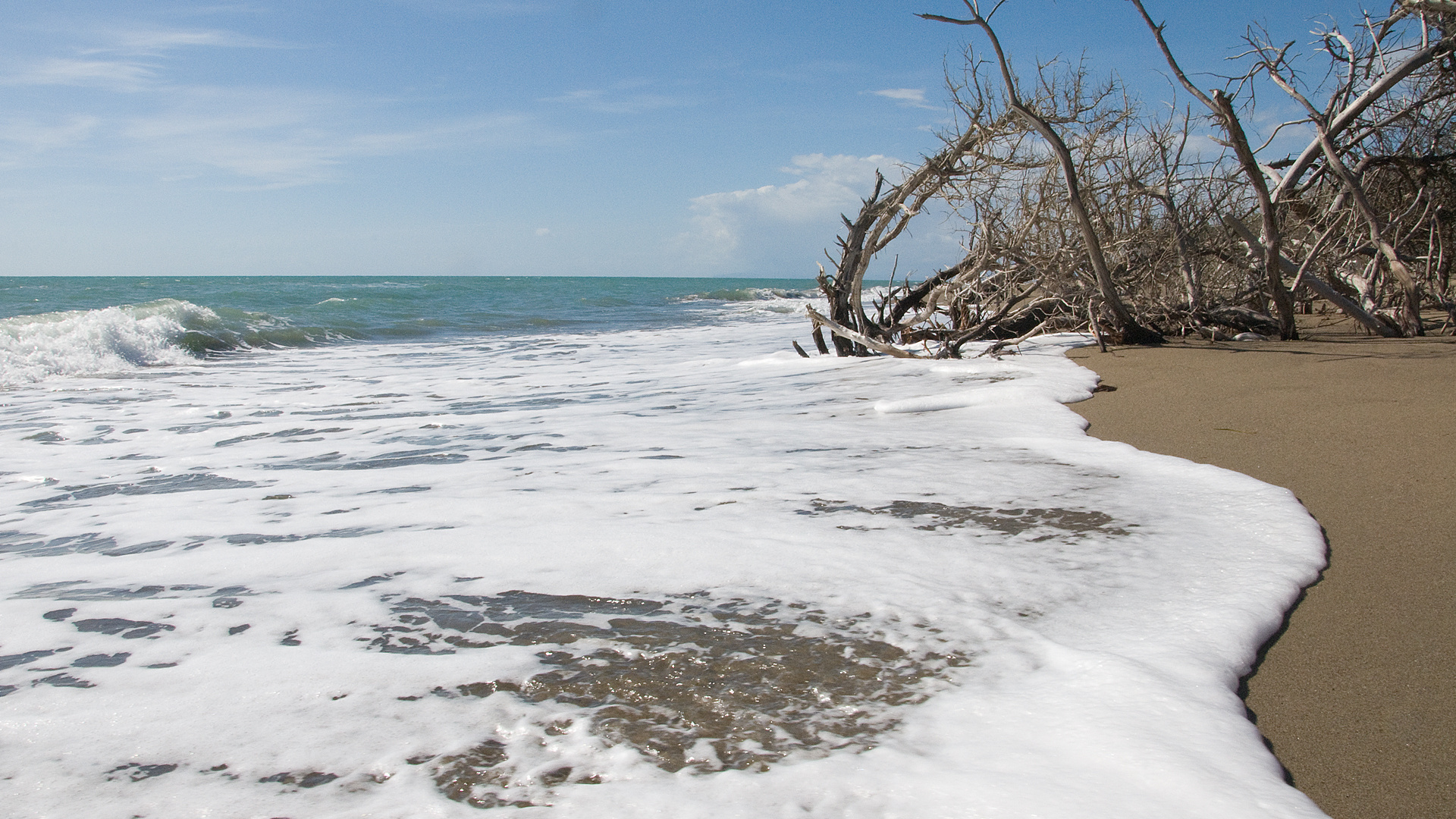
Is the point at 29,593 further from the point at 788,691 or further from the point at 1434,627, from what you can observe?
the point at 1434,627

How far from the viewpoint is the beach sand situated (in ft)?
5.45

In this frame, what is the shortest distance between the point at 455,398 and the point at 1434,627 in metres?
6.89

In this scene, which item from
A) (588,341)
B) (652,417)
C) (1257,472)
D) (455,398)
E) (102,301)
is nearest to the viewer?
(1257,472)

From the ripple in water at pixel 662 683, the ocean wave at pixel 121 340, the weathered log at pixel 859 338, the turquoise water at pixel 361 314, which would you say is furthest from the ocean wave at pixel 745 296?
the ripple in water at pixel 662 683

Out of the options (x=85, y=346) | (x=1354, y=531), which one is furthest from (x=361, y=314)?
(x=1354, y=531)

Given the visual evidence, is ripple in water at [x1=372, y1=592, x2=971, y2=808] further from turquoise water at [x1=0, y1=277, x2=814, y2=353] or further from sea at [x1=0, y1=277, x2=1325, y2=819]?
turquoise water at [x1=0, y1=277, x2=814, y2=353]

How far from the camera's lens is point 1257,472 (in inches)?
142

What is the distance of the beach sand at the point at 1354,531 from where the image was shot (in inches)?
65.4

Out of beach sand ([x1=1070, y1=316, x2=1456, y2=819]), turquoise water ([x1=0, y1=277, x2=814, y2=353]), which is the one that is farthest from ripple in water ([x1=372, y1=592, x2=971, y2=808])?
turquoise water ([x1=0, y1=277, x2=814, y2=353])

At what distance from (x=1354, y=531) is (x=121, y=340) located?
12893mm

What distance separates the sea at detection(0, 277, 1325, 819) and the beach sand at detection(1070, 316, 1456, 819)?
11 centimetres

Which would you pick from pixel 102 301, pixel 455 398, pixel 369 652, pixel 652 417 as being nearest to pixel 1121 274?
pixel 652 417

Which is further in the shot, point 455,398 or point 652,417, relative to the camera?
point 455,398

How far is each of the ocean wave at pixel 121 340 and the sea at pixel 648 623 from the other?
5.29m
